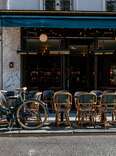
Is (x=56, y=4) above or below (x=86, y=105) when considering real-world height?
above

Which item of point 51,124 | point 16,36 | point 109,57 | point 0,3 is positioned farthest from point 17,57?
point 51,124

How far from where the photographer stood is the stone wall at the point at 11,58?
1916 cm

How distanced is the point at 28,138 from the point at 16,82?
6.39 metres

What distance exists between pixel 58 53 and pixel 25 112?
5.35 meters

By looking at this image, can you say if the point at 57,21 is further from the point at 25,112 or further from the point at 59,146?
the point at 59,146

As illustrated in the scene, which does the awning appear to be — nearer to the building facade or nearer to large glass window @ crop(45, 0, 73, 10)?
the building facade

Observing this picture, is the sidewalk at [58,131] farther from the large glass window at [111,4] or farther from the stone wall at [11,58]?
the large glass window at [111,4]

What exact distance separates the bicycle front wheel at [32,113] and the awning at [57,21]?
3806 mm

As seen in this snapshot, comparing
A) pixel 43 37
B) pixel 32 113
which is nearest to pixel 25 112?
pixel 32 113

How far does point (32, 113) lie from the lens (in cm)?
1429

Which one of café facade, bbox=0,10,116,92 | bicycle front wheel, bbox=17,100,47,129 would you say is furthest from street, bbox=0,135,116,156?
café facade, bbox=0,10,116,92

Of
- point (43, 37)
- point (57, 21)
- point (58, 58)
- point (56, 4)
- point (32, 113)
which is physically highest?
point (56, 4)

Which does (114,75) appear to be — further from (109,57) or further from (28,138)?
(28,138)

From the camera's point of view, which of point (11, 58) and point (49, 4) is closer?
point (11, 58)
